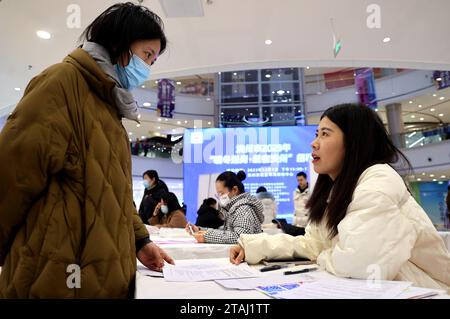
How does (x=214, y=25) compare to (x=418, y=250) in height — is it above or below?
above

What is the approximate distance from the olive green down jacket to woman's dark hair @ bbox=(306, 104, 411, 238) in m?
0.71

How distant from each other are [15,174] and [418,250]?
1.21m

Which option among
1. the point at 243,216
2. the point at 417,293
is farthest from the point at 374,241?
A: the point at 243,216

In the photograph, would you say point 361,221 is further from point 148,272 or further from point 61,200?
point 61,200

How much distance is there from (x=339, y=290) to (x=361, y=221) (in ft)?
0.86

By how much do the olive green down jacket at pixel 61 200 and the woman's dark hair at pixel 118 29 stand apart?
22 centimetres

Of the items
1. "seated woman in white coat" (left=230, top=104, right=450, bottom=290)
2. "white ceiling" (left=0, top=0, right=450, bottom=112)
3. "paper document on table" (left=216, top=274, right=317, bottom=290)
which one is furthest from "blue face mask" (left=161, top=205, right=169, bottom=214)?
"paper document on table" (left=216, top=274, right=317, bottom=290)

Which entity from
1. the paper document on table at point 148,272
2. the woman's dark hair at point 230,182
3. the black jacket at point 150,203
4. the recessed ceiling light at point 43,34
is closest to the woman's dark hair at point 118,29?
the paper document on table at point 148,272

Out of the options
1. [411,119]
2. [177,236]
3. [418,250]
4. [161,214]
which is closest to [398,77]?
[411,119]

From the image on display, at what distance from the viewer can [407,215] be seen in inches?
41.4

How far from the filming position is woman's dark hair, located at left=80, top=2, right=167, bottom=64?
114cm

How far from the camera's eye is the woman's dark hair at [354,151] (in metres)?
1.16

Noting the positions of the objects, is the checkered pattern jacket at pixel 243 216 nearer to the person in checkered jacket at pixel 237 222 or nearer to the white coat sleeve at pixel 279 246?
the person in checkered jacket at pixel 237 222
